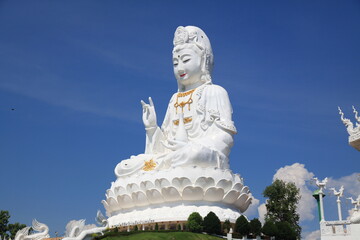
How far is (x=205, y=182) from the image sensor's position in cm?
1616

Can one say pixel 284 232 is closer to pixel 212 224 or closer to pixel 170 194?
pixel 212 224

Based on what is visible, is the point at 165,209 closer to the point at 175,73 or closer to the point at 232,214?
the point at 232,214

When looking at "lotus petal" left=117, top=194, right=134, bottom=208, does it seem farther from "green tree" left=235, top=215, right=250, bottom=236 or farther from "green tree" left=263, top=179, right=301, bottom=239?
"green tree" left=263, top=179, right=301, bottom=239

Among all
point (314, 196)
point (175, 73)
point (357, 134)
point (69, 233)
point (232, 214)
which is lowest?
point (69, 233)

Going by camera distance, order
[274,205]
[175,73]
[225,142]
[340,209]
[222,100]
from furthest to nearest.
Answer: [274,205] < [175,73] < [222,100] < [225,142] < [340,209]

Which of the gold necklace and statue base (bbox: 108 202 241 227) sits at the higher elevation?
the gold necklace

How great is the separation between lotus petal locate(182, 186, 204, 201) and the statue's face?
18.8 ft

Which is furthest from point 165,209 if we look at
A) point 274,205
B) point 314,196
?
point 274,205

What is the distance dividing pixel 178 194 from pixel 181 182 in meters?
0.46

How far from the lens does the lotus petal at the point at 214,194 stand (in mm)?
16188

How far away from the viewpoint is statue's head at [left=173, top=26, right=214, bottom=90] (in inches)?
779

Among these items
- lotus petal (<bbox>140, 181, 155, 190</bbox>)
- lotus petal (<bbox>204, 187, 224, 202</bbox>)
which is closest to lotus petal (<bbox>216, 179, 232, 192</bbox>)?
lotus petal (<bbox>204, 187, 224, 202</bbox>)

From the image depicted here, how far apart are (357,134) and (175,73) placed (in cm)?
820

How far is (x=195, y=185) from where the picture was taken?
16078mm
